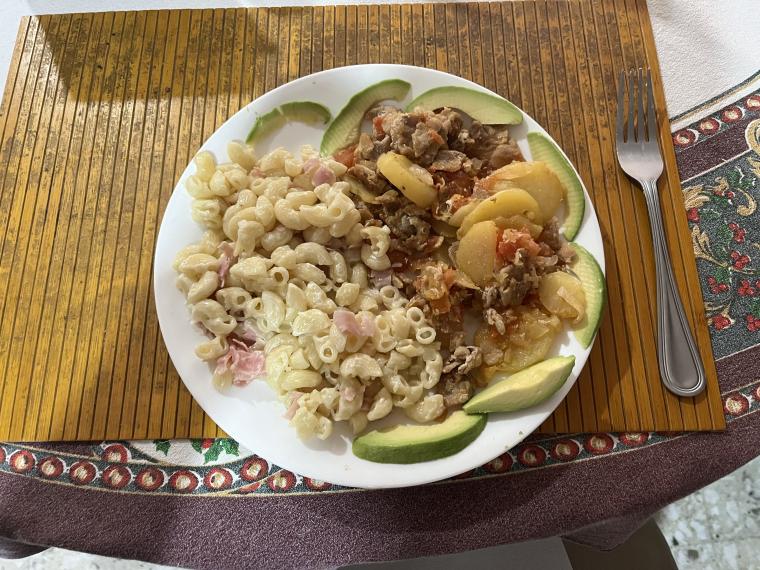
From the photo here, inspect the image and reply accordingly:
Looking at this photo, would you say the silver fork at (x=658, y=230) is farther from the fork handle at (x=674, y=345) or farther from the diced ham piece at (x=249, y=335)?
the diced ham piece at (x=249, y=335)

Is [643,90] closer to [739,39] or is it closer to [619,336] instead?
[739,39]

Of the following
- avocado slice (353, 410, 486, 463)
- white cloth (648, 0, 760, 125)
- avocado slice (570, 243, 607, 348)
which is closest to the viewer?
avocado slice (353, 410, 486, 463)

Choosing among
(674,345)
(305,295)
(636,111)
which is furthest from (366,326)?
(636,111)

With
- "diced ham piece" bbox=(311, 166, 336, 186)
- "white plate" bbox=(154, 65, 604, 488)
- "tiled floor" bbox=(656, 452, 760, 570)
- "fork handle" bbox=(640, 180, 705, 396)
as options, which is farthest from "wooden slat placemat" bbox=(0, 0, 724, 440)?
"tiled floor" bbox=(656, 452, 760, 570)

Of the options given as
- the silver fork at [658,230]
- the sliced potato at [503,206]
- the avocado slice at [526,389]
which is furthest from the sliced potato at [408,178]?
the silver fork at [658,230]

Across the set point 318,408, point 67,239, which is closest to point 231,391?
point 318,408

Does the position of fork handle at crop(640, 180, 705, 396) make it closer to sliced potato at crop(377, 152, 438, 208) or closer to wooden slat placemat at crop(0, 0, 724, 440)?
wooden slat placemat at crop(0, 0, 724, 440)

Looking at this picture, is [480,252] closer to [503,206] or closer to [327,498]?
[503,206]
